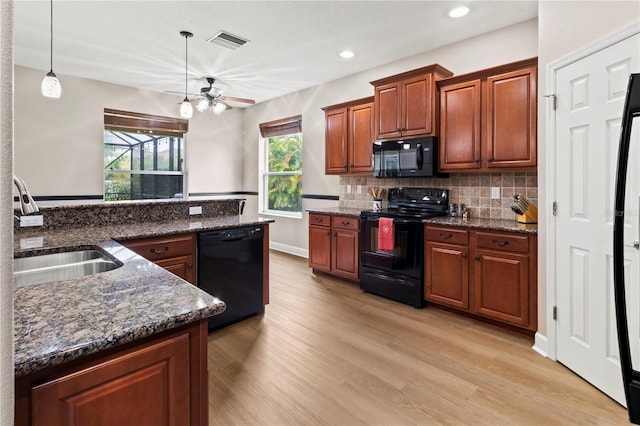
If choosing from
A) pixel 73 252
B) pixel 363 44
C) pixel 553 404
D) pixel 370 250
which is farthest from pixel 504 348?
pixel 363 44

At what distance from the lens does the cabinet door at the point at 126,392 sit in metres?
0.82

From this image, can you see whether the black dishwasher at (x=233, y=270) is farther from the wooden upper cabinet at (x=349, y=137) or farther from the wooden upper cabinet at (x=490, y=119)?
the wooden upper cabinet at (x=490, y=119)

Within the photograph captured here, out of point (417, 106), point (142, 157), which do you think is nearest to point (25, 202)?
point (417, 106)

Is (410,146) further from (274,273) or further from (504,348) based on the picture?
(274,273)

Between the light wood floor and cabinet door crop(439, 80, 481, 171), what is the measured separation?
58.0 inches

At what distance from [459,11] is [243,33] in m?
2.07

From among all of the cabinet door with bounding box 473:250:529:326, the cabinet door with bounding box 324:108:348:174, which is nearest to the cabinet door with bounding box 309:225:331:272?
the cabinet door with bounding box 324:108:348:174

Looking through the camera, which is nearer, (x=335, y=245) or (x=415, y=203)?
(x=415, y=203)

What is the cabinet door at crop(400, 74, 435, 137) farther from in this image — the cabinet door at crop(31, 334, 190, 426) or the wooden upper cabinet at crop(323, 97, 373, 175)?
the cabinet door at crop(31, 334, 190, 426)

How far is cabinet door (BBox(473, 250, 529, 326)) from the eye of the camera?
267 cm

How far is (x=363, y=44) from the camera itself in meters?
3.73

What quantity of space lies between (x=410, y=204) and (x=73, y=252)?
3191 millimetres

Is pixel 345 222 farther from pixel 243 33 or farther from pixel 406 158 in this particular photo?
pixel 243 33

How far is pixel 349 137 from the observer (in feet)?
14.4
